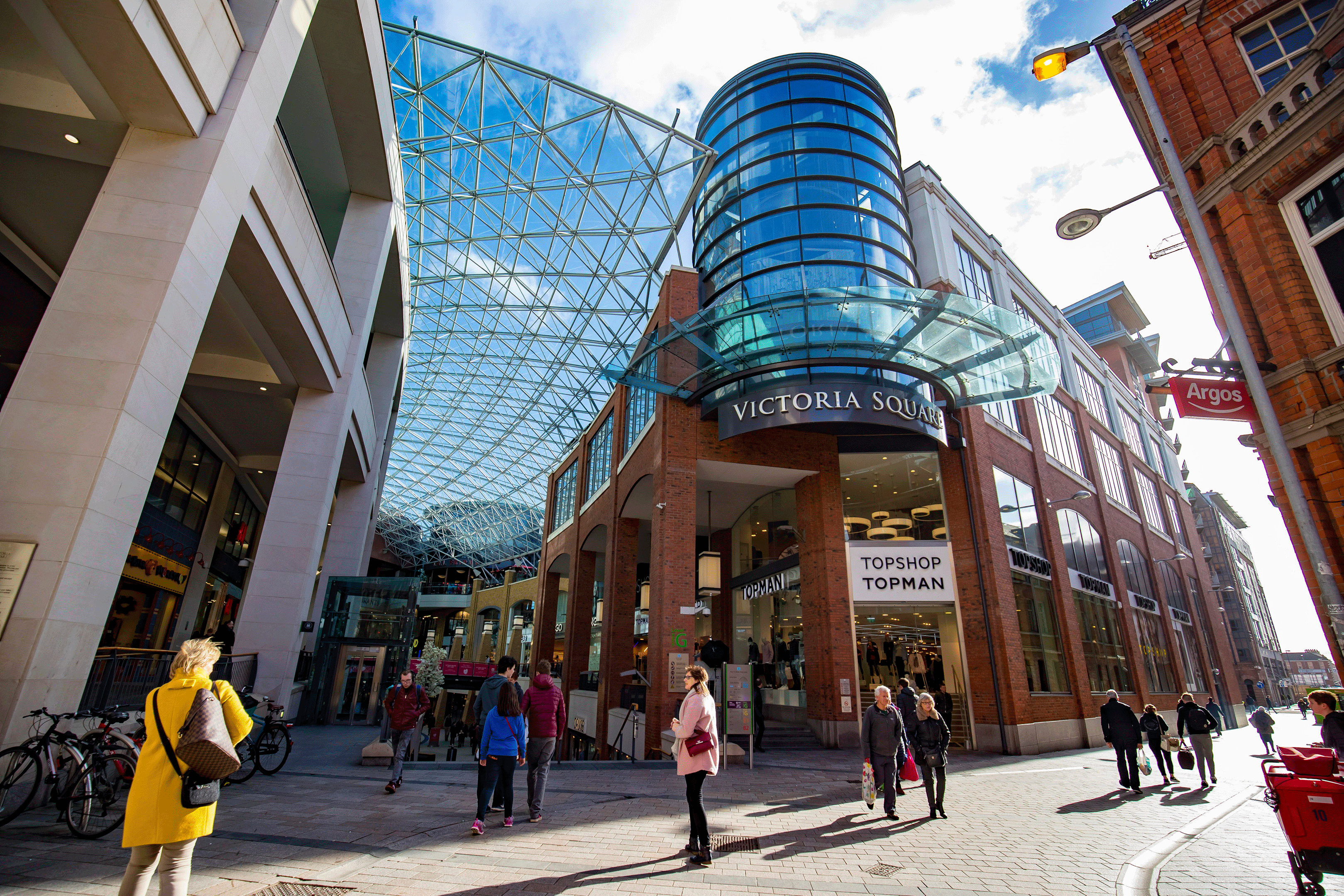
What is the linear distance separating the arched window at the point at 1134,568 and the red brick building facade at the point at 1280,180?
21948 millimetres

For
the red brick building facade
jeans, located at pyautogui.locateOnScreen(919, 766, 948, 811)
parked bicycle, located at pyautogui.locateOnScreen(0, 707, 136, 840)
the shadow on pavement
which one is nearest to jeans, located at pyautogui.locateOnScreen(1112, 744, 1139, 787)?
the shadow on pavement

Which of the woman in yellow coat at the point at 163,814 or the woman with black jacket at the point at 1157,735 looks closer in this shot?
the woman in yellow coat at the point at 163,814

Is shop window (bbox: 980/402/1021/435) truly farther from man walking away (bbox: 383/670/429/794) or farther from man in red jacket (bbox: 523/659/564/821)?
man walking away (bbox: 383/670/429/794)

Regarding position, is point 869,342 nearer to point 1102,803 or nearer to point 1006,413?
point 1006,413

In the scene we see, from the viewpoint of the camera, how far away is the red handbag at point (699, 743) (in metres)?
5.57

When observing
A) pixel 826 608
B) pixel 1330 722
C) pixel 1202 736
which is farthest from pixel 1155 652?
pixel 1330 722

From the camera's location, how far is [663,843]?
5.95 meters

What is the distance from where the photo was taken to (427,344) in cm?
4006

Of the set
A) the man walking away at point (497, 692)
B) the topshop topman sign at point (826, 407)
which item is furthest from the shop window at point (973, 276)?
the man walking away at point (497, 692)

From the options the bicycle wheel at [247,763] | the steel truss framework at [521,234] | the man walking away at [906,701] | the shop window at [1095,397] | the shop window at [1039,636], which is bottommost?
the bicycle wheel at [247,763]

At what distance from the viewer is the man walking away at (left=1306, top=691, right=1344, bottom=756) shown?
5898mm

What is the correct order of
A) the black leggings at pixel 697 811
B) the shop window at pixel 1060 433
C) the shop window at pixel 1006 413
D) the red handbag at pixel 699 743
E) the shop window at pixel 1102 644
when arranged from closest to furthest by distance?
the black leggings at pixel 697 811 → the red handbag at pixel 699 743 → the shop window at pixel 1006 413 → the shop window at pixel 1102 644 → the shop window at pixel 1060 433

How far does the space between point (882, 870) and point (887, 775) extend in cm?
260

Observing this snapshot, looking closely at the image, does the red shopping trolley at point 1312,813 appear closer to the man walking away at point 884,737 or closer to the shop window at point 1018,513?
the man walking away at point 884,737
